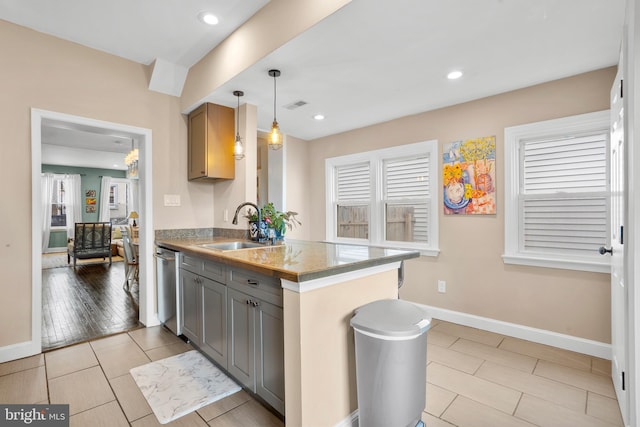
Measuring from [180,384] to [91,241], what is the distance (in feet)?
21.2

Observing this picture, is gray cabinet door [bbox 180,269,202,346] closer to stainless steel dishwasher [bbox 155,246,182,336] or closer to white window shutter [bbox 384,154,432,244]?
stainless steel dishwasher [bbox 155,246,182,336]

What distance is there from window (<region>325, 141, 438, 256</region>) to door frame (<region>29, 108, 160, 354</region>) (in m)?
2.41

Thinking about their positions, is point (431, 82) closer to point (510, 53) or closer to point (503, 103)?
point (510, 53)

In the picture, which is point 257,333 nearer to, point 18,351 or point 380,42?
point 380,42

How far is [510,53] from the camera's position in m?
2.23

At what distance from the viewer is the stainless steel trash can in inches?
57.0

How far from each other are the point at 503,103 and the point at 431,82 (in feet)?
2.74

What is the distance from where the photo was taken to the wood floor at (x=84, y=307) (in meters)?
3.04

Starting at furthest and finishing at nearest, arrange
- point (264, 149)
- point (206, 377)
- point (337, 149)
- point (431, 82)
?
point (264, 149) < point (337, 149) < point (431, 82) < point (206, 377)

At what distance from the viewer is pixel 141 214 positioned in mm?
3268

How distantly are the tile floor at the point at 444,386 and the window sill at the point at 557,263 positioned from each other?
73cm

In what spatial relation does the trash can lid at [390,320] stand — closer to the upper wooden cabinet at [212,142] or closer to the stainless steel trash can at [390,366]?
the stainless steel trash can at [390,366]

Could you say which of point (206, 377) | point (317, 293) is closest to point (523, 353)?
point (317, 293)

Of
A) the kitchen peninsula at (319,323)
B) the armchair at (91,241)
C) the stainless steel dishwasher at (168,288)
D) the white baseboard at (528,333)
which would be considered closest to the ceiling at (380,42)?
the kitchen peninsula at (319,323)
